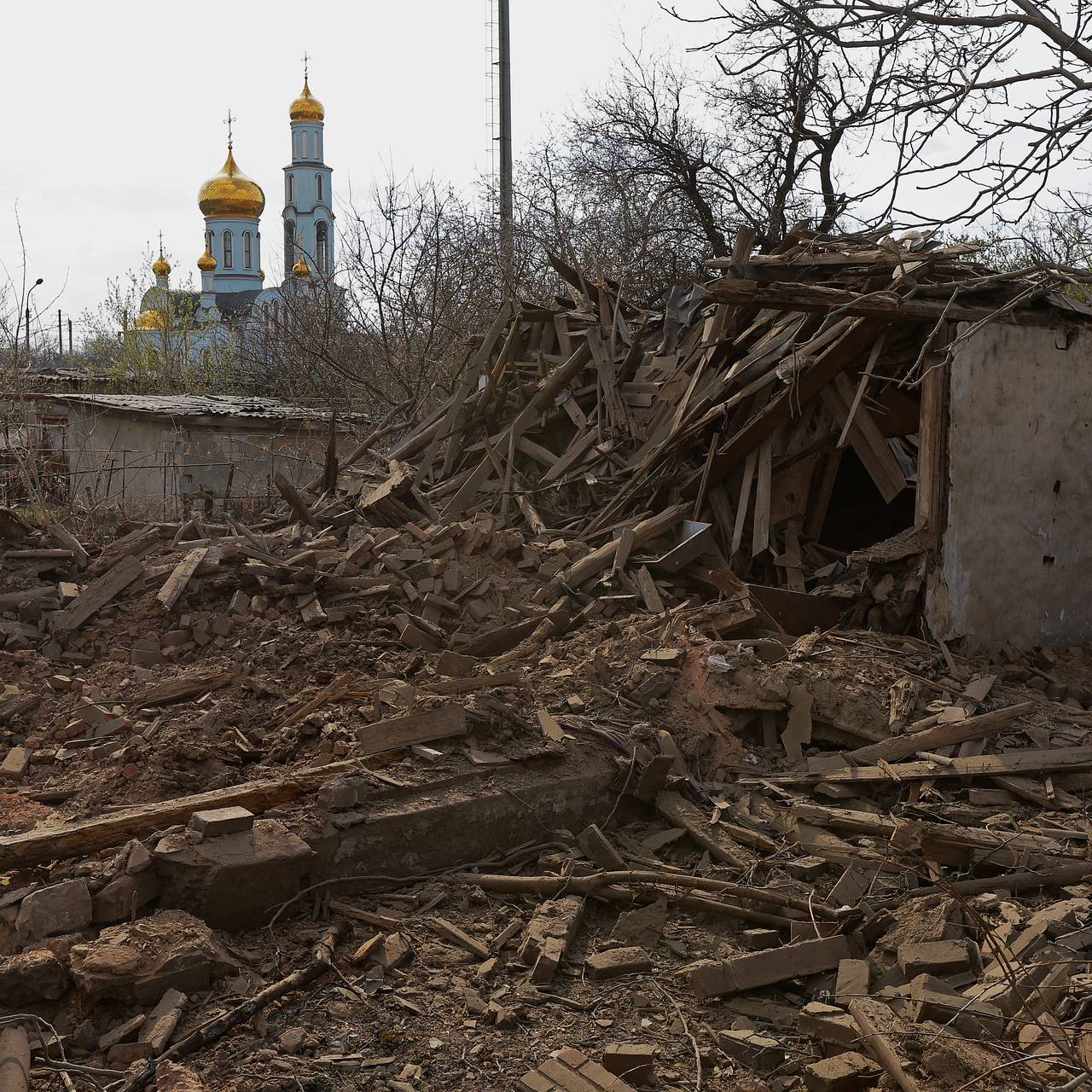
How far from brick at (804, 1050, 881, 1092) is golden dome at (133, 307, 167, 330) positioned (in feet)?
126

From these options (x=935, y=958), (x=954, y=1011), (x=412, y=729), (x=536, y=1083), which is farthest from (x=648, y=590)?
(x=536, y=1083)

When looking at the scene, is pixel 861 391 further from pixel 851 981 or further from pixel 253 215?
pixel 253 215

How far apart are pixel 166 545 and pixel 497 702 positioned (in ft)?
18.8

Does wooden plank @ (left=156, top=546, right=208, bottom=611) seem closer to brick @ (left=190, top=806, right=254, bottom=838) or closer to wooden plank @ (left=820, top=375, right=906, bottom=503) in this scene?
brick @ (left=190, top=806, right=254, bottom=838)

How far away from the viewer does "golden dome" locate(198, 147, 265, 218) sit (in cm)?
5822

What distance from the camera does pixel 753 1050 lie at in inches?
154

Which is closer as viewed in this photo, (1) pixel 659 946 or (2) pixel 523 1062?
(2) pixel 523 1062

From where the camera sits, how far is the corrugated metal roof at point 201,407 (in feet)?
72.6

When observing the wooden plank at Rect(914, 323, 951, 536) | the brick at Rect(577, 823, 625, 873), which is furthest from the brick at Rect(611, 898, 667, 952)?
the wooden plank at Rect(914, 323, 951, 536)

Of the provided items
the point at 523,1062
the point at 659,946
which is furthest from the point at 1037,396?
the point at 523,1062

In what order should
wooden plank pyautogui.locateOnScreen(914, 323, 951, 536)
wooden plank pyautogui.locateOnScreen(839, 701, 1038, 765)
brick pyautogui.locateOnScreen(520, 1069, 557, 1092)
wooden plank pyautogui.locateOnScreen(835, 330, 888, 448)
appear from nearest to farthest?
brick pyautogui.locateOnScreen(520, 1069, 557, 1092) → wooden plank pyautogui.locateOnScreen(839, 701, 1038, 765) → wooden plank pyautogui.locateOnScreen(914, 323, 951, 536) → wooden plank pyautogui.locateOnScreen(835, 330, 888, 448)

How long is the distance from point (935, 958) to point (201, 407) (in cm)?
2122

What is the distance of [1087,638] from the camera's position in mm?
9102

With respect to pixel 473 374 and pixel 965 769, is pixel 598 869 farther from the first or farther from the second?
pixel 473 374
